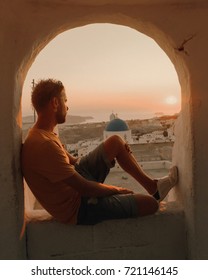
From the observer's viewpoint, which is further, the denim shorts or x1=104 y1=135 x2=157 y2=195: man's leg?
x1=104 y1=135 x2=157 y2=195: man's leg

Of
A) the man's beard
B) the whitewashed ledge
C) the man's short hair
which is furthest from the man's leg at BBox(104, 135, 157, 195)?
the man's short hair

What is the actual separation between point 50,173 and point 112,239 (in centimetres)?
64

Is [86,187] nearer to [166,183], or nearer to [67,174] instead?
[67,174]

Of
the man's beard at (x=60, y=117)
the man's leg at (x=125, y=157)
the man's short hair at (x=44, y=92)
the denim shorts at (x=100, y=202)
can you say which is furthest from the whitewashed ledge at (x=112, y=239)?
the man's short hair at (x=44, y=92)

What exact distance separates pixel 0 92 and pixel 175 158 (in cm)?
143

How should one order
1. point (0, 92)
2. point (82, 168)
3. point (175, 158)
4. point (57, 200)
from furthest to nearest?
point (175, 158) → point (82, 168) → point (57, 200) → point (0, 92)

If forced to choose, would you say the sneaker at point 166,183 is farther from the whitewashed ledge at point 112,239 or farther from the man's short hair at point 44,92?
the man's short hair at point 44,92

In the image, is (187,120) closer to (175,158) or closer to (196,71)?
(196,71)

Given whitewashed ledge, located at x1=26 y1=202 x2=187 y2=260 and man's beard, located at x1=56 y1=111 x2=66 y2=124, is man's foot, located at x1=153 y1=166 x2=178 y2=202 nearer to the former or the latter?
whitewashed ledge, located at x1=26 y1=202 x2=187 y2=260

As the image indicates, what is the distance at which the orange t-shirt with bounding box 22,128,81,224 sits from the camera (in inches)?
78.8

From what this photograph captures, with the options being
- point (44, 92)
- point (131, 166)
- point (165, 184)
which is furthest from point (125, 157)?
point (44, 92)

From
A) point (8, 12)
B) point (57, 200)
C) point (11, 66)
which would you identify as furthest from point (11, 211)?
point (8, 12)

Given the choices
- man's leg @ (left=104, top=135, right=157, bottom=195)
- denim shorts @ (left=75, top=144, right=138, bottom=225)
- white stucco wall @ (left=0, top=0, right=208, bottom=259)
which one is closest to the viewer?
white stucco wall @ (left=0, top=0, right=208, bottom=259)

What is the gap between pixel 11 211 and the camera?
2025mm
